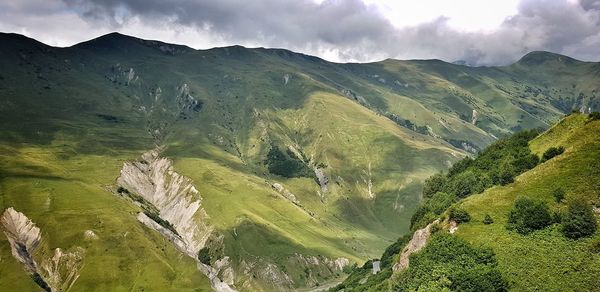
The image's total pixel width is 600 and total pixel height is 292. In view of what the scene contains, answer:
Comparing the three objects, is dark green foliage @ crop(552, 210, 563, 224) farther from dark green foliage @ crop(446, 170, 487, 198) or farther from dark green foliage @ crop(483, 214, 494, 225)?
dark green foliage @ crop(446, 170, 487, 198)

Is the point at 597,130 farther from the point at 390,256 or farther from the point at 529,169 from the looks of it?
the point at 390,256

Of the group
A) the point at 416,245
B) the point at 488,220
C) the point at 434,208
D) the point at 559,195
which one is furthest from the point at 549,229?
the point at 434,208

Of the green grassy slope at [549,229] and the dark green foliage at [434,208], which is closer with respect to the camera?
the green grassy slope at [549,229]

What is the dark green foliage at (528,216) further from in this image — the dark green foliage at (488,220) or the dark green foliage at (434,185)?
the dark green foliage at (434,185)

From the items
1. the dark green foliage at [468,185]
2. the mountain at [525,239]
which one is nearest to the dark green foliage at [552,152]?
the mountain at [525,239]

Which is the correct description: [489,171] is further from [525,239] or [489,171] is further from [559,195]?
[525,239]
